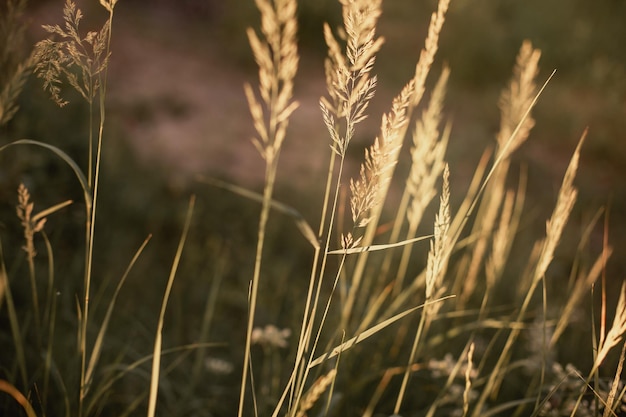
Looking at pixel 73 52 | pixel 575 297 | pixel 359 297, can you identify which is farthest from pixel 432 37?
pixel 359 297

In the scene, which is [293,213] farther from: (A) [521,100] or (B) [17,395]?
(A) [521,100]

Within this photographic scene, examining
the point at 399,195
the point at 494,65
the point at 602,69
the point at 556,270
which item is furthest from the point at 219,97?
the point at 602,69

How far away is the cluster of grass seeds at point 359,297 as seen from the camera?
89 cm

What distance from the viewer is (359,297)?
191 cm

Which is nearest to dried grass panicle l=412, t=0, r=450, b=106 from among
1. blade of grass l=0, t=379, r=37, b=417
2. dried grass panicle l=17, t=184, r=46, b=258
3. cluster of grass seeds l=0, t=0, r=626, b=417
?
cluster of grass seeds l=0, t=0, r=626, b=417

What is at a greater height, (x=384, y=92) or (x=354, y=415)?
(x=384, y=92)

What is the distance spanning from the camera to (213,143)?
442cm

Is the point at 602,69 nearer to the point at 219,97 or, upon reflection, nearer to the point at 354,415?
the point at 219,97

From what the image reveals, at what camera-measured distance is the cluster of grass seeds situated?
89 cm

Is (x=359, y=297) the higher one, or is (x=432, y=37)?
(x=432, y=37)

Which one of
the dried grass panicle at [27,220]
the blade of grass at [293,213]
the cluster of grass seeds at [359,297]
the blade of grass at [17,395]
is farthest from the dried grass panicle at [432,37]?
the blade of grass at [17,395]

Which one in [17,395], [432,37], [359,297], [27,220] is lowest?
[359,297]

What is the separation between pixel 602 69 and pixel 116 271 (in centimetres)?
502

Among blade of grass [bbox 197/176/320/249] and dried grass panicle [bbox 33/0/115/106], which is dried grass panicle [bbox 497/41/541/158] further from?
dried grass panicle [bbox 33/0/115/106]
